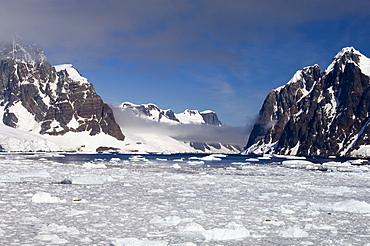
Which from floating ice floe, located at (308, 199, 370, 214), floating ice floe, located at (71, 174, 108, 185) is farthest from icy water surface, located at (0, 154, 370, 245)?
floating ice floe, located at (71, 174, 108, 185)

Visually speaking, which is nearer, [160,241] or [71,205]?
[160,241]

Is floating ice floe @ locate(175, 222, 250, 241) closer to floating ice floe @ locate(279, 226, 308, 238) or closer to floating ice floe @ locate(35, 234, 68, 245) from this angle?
floating ice floe @ locate(279, 226, 308, 238)

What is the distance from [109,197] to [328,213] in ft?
45.4

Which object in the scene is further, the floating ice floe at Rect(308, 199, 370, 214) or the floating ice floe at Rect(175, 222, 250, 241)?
the floating ice floe at Rect(308, 199, 370, 214)

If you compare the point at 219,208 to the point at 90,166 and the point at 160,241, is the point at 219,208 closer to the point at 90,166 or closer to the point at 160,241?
the point at 160,241

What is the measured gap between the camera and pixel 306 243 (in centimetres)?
1512

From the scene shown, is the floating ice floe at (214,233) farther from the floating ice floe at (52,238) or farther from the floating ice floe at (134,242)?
the floating ice floe at (52,238)

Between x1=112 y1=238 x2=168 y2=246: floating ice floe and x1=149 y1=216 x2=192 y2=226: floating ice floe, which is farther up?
x1=149 y1=216 x2=192 y2=226: floating ice floe

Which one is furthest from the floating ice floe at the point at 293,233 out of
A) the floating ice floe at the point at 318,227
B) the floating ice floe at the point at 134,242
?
the floating ice floe at the point at 134,242

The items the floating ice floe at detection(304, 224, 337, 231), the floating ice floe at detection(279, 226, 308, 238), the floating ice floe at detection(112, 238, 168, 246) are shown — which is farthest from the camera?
the floating ice floe at detection(304, 224, 337, 231)

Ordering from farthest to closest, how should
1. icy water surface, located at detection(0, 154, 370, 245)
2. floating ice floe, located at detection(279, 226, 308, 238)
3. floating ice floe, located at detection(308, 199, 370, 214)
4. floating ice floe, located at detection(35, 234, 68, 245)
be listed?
floating ice floe, located at detection(308, 199, 370, 214), floating ice floe, located at detection(279, 226, 308, 238), icy water surface, located at detection(0, 154, 370, 245), floating ice floe, located at detection(35, 234, 68, 245)

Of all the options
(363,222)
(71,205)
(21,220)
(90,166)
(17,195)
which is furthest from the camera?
(90,166)

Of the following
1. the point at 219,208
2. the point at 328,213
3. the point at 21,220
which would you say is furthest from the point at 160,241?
the point at 328,213

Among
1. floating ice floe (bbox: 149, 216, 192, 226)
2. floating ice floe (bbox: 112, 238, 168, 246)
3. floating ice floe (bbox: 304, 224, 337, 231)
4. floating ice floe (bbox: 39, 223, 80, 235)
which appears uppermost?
floating ice floe (bbox: 304, 224, 337, 231)
